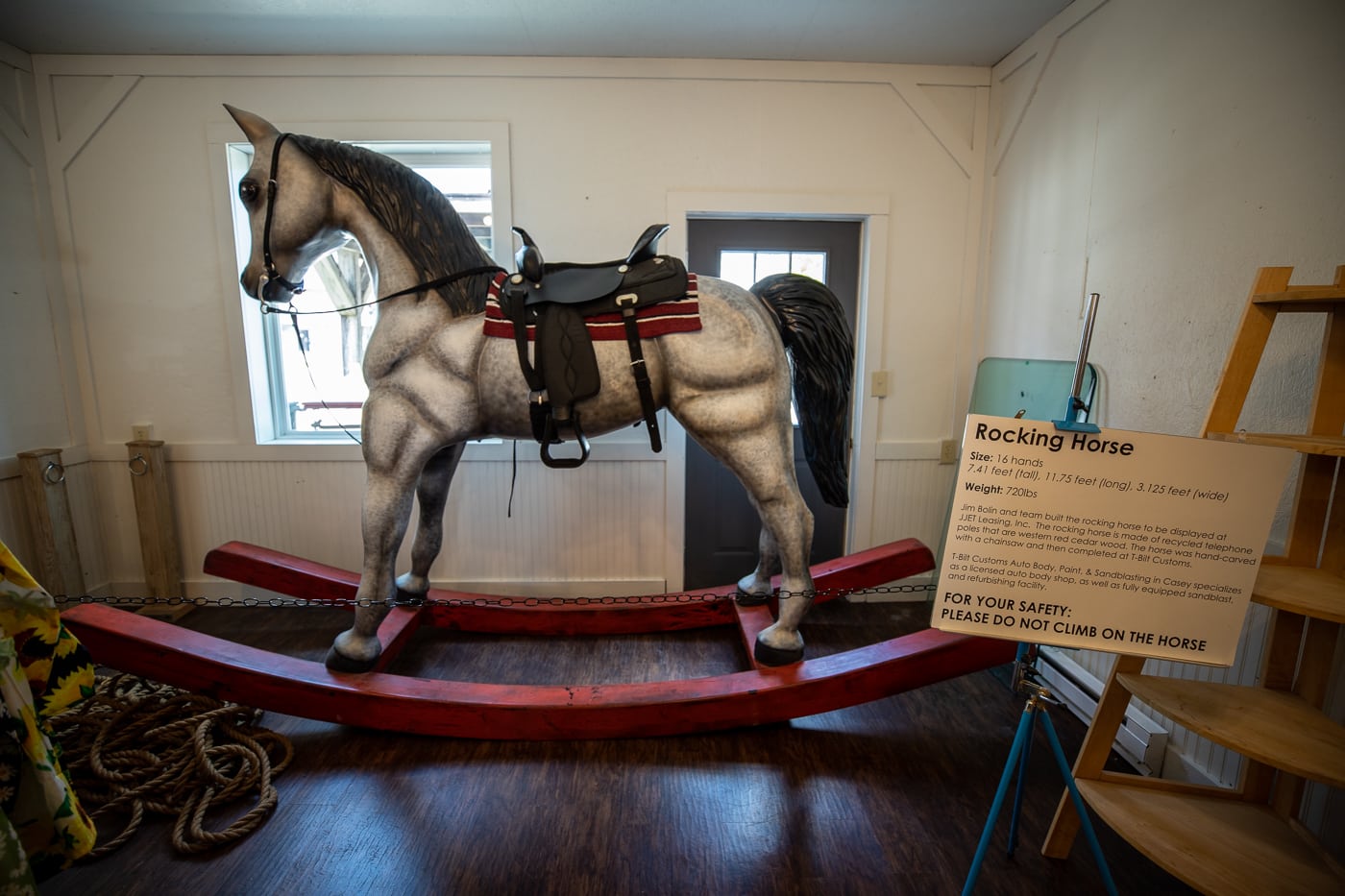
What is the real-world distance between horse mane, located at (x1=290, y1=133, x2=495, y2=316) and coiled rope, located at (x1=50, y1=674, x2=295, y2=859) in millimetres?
1637

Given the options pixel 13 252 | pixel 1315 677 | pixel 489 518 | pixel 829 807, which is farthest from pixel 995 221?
pixel 13 252

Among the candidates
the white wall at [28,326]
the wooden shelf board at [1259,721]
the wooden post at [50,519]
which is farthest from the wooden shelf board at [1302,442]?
the white wall at [28,326]

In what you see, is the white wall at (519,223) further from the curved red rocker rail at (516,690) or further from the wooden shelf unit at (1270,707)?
the wooden shelf unit at (1270,707)

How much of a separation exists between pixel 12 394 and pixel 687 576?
11.2 ft

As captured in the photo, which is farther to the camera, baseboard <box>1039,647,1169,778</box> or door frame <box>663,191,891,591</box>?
door frame <box>663,191,891,591</box>

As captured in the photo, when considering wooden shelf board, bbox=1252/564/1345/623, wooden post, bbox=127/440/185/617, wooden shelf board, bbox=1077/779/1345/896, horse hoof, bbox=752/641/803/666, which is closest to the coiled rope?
wooden post, bbox=127/440/185/617

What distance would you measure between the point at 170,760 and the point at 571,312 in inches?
76.8

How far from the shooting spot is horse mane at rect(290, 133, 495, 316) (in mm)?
1997

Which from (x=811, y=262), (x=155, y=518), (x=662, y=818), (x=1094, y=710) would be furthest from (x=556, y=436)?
(x=155, y=518)

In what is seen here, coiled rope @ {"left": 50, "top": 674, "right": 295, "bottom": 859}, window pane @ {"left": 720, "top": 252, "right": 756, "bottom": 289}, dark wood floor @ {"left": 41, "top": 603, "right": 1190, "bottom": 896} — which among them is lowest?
dark wood floor @ {"left": 41, "top": 603, "right": 1190, "bottom": 896}

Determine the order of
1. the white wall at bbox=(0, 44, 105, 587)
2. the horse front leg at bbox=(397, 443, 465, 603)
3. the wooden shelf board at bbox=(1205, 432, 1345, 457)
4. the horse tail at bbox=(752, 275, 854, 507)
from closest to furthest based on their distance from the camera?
the wooden shelf board at bbox=(1205, 432, 1345, 457) → the horse tail at bbox=(752, 275, 854, 507) → the horse front leg at bbox=(397, 443, 465, 603) → the white wall at bbox=(0, 44, 105, 587)

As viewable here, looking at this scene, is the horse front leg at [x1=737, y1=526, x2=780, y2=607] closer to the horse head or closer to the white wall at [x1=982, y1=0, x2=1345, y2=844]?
the white wall at [x1=982, y1=0, x2=1345, y2=844]

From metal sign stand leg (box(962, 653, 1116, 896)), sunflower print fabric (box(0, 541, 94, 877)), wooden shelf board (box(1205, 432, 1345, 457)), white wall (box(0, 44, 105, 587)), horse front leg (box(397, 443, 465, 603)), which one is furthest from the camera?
white wall (box(0, 44, 105, 587))

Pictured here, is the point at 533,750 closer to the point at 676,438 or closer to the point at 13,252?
the point at 676,438
